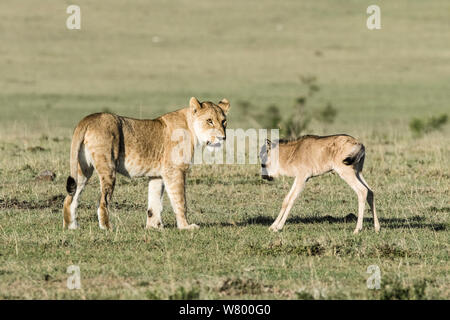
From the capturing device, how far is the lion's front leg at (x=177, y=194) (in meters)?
10.8

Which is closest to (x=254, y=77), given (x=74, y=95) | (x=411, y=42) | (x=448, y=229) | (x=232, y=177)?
(x=74, y=95)

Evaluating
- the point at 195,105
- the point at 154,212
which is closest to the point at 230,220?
the point at 154,212

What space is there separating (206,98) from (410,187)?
32.5m

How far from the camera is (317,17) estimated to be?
77.9 m

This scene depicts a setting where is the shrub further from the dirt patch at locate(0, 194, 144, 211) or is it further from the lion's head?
the lion's head

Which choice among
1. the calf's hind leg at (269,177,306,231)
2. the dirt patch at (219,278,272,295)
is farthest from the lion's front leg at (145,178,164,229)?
the dirt patch at (219,278,272,295)

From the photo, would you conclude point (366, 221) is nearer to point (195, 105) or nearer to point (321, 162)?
point (321, 162)

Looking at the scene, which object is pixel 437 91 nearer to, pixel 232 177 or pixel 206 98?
pixel 206 98

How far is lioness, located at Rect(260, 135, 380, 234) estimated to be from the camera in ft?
35.0

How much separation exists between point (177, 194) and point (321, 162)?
1775mm

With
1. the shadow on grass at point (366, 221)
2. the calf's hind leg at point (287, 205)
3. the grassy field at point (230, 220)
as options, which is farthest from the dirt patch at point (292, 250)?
the shadow on grass at point (366, 221)

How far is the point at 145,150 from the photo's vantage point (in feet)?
35.5

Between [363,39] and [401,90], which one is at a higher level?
[363,39]

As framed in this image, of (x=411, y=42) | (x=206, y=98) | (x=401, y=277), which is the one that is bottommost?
(x=401, y=277)
